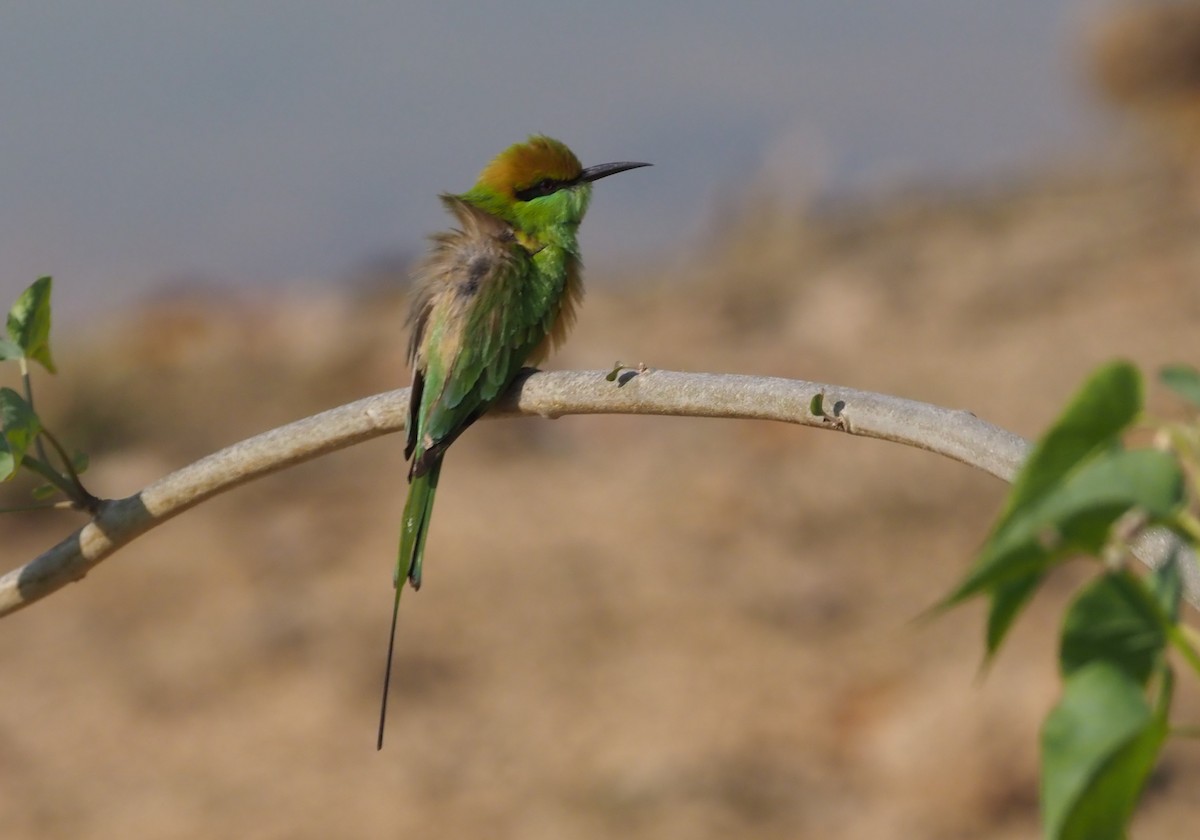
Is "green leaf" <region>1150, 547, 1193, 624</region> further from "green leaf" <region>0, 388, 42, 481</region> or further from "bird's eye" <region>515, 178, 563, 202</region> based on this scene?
"bird's eye" <region>515, 178, 563, 202</region>

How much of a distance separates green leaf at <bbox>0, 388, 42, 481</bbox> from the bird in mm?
757

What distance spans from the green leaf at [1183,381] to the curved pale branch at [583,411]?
0.64m

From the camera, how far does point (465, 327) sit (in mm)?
2646

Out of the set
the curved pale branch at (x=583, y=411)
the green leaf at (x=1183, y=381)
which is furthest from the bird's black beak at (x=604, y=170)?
the green leaf at (x=1183, y=381)

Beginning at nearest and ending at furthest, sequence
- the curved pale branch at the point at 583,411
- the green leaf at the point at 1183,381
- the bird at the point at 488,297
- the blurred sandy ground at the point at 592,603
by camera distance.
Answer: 1. the green leaf at the point at 1183,381
2. the curved pale branch at the point at 583,411
3. the bird at the point at 488,297
4. the blurred sandy ground at the point at 592,603

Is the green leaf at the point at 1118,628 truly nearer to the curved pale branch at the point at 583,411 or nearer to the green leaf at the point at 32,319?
the curved pale branch at the point at 583,411

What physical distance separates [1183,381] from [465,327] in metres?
2.01

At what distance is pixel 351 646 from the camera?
5.89 metres

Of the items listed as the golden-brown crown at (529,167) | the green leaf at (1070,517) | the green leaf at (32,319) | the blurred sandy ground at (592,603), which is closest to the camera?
the green leaf at (1070,517)

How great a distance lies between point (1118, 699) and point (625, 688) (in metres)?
4.88

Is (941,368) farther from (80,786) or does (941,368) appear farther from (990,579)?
(990,579)

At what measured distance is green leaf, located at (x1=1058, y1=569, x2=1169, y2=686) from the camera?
2.06 feet

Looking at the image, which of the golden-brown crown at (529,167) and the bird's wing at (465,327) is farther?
the golden-brown crown at (529,167)

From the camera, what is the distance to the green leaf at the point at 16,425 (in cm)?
150
